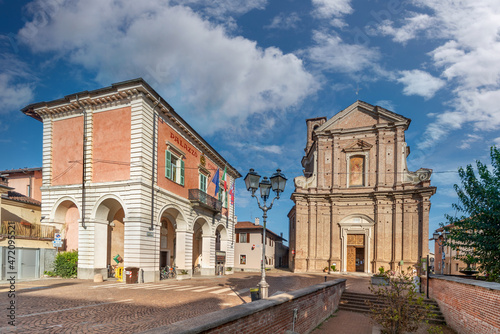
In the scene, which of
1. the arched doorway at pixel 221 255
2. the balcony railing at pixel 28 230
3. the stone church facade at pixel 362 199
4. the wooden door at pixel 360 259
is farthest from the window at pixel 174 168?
the wooden door at pixel 360 259

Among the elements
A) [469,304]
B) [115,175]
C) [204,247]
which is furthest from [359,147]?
[469,304]

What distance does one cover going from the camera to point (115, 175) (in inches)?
736

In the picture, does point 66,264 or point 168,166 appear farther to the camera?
point 168,166

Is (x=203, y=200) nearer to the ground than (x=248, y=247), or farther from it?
farther from it

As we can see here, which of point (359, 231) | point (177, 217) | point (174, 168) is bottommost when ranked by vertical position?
point (359, 231)

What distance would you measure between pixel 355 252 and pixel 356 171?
8.20 m

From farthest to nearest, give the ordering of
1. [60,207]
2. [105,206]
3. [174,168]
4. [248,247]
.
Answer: [248,247] → [174,168] → [60,207] → [105,206]

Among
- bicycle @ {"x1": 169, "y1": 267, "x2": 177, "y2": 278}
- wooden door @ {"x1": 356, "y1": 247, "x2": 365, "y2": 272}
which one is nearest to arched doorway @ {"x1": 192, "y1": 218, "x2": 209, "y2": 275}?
bicycle @ {"x1": 169, "y1": 267, "x2": 177, "y2": 278}

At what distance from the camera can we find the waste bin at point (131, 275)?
54.8 ft

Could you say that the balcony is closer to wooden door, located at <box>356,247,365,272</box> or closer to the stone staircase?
the stone staircase

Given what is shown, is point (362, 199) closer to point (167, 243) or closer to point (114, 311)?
point (167, 243)

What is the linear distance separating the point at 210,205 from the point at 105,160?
9.52m

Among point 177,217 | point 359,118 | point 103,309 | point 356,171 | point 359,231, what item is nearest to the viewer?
point 103,309

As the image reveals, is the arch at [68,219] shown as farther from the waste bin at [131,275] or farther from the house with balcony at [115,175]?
the waste bin at [131,275]
